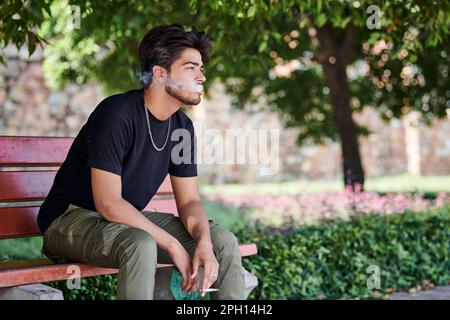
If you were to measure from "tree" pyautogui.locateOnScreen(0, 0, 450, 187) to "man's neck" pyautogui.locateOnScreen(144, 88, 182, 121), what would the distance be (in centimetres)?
132

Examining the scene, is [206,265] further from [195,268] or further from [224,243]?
[224,243]

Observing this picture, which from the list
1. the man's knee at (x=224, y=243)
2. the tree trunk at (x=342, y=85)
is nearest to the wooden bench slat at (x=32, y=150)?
the man's knee at (x=224, y=243)

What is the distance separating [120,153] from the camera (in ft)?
11.1

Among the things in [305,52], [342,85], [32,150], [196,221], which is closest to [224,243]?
[196,221]

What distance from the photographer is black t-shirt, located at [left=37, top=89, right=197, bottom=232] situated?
3348 mm

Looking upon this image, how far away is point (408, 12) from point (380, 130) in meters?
17.1

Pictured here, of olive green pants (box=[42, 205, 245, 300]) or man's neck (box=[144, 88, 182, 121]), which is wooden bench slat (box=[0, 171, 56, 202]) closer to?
olive green pants (box=[42, 205, 245, 300])

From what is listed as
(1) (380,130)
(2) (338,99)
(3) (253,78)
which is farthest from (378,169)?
(2) (338,99)

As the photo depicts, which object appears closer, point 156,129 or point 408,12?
point 156,129

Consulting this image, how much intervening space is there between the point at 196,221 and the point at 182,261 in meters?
0.36

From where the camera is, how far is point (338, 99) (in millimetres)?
10102

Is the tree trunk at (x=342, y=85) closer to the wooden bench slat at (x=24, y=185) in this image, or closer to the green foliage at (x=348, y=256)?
the green foliage at (x=348, y=256)

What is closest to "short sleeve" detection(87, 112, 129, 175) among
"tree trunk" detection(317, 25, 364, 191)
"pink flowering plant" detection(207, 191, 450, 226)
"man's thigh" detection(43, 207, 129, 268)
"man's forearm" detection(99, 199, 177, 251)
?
"man's forearm" detection(99, 199, 177, 251)
